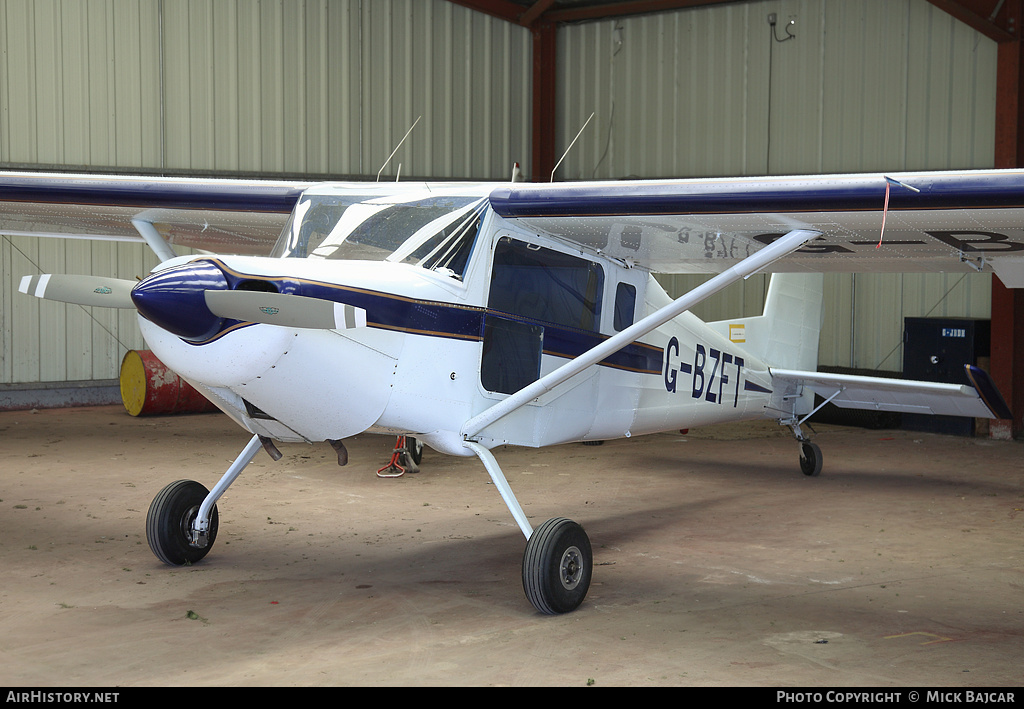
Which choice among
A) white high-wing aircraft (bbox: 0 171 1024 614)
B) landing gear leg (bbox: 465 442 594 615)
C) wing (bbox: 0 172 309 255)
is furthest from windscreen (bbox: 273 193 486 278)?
landing gear leg (bbox: 465 442 594 615)

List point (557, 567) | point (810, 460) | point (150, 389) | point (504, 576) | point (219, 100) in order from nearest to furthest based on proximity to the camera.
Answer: point (557, 567) → point (504, 576) → point (810, 460) → point (150, 389) → point (219, 100)

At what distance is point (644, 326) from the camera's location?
228 inches

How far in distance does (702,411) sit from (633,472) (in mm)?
2320

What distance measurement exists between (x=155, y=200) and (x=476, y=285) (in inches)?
99.7

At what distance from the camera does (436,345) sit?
5.46 m

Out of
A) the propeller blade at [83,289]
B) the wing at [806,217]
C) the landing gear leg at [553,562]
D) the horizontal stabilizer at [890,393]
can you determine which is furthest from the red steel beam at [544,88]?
the propeller blade at [83,289]

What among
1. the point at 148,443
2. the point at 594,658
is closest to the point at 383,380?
the point at 594,658

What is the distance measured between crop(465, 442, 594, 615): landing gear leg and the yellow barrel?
906 centimetres

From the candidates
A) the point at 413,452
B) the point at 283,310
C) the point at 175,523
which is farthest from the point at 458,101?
the point at 283,310

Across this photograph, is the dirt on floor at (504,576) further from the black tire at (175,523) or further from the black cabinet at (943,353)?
the black cabinet at (943,353)

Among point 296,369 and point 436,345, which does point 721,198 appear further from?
point 296,369

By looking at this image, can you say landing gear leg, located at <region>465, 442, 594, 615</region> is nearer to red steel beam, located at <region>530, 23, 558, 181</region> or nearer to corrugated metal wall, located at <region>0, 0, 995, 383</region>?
corrugated metal wall, located at <region>0, 0, 995, 383</region>

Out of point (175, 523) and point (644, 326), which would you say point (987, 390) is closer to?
point (644, 326)

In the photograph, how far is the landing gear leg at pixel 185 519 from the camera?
20.5ft
